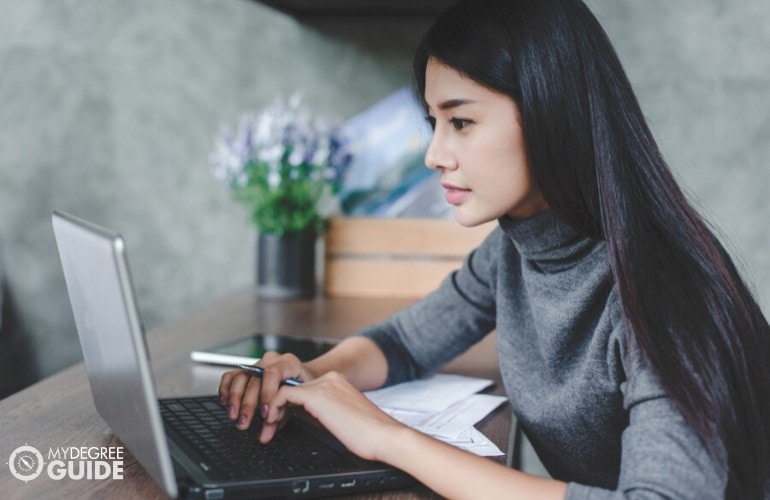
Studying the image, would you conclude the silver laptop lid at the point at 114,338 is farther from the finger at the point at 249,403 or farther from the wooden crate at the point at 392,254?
the wooden crate at the point at 392,254

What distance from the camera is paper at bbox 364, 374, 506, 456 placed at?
894 mm

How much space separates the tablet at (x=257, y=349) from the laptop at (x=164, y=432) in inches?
12.0

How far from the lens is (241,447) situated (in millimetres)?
793

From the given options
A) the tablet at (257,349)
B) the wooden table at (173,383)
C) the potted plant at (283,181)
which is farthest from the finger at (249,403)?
the potted plant at (283,181)

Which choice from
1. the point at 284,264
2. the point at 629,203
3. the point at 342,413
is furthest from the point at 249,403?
the point at 284,264

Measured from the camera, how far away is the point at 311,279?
1.86m

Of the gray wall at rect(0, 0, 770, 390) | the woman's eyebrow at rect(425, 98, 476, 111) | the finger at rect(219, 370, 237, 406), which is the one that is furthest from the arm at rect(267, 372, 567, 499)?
the gray wall at rect(0, 0, 770, 390)

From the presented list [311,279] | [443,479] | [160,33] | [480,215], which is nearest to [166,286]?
[311,279]

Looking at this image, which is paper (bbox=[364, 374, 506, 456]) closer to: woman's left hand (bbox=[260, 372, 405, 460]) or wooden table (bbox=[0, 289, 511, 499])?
wooden table (bbox=[0, 289, 511, 499])

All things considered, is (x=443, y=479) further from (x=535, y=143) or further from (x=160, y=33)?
(x=160, y=33)

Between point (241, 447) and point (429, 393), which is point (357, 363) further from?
point (241, 447)

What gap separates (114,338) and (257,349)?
0.59m

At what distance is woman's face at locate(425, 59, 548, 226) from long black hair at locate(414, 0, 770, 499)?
0.07 feet

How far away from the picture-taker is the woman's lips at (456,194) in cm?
93
